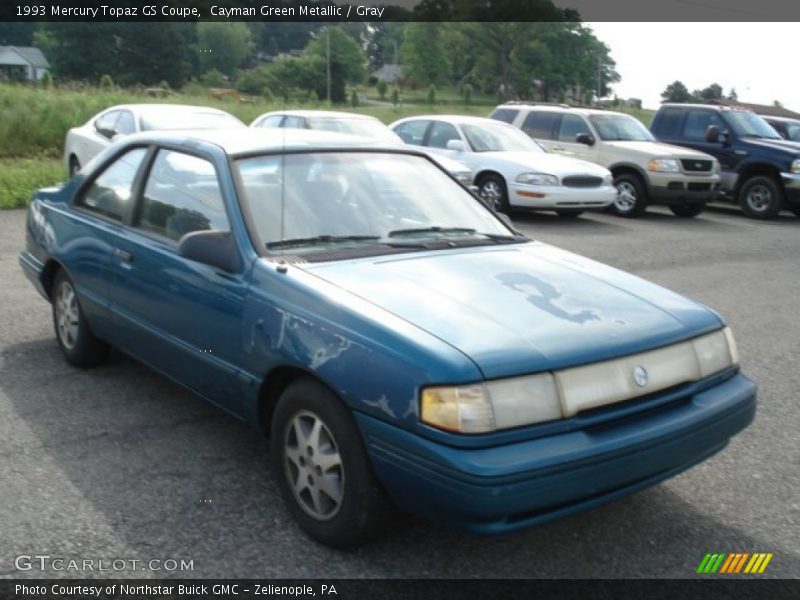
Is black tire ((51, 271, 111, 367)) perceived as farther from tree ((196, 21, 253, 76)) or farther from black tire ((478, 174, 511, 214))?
black tire ((478, 174, 511, 214))

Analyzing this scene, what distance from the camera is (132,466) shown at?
4.04m

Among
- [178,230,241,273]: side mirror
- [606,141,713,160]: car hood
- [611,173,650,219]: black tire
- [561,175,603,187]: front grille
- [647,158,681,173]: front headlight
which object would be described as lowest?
[611,173,650,219]: black tire

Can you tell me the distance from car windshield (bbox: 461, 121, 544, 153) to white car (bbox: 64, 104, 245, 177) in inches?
147

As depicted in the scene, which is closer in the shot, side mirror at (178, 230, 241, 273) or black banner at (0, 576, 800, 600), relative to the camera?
black banner at (0, 576, 800, 600)

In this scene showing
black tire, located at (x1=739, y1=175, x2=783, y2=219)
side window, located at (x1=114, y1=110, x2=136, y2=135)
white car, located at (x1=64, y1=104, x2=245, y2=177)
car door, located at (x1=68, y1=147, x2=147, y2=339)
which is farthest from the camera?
black tire, located at (x1=739, y1=175, x2=783, y2=219)

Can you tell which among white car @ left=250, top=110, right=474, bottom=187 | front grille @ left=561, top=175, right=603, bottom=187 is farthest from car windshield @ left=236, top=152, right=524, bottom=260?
front grille @ left=561, top=175, right=603, bottom=187

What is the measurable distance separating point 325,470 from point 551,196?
1052 cm

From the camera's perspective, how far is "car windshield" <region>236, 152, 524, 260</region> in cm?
398

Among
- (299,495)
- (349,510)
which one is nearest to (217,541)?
(299,495)

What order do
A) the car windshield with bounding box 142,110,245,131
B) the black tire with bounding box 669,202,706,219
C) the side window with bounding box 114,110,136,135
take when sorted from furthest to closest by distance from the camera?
the black tire with bounding box 669,202,706,219 < the side window with bounding box 114,110,136,135 < the car windshield with bounding box 142,110,245,131

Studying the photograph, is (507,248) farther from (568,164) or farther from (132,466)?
(568,164)

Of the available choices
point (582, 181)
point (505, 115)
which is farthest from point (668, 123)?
point (582, 181)

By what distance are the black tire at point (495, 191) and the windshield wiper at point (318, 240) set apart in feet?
31.6

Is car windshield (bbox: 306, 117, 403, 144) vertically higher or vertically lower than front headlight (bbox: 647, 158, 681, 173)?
higher
